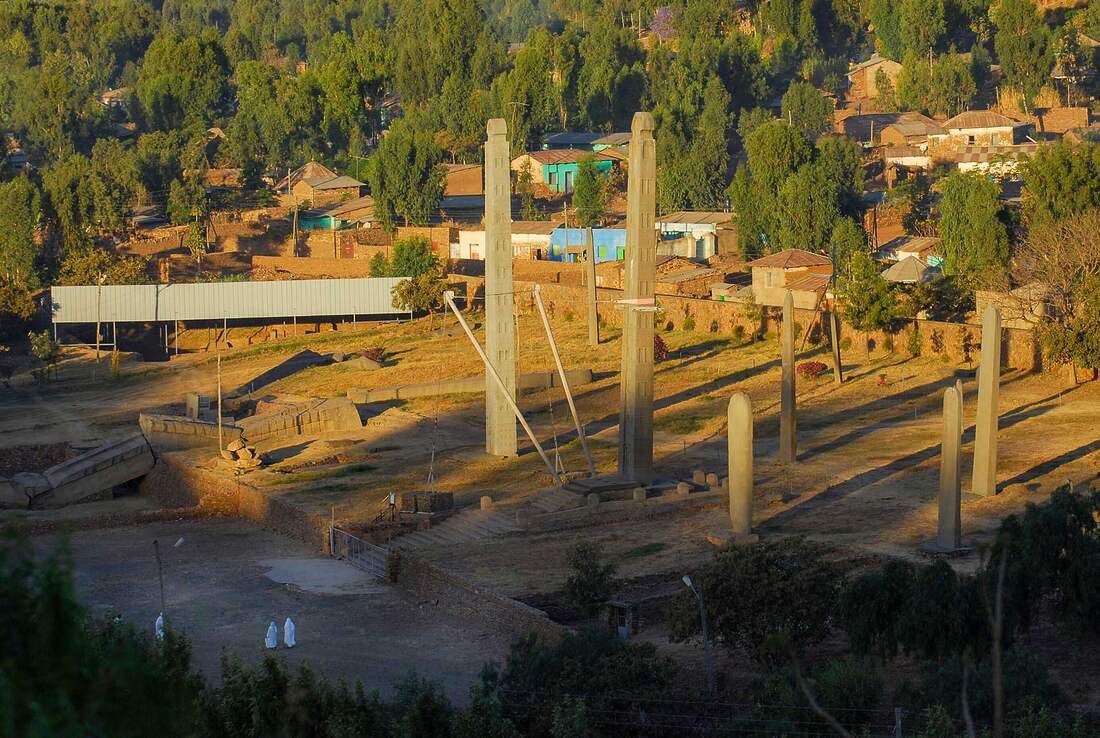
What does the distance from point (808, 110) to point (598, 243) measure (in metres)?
33.2

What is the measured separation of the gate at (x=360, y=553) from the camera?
108 ft

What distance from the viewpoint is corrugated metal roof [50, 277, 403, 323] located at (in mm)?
66625

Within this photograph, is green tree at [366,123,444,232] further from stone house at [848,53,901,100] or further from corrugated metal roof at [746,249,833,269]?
stone house at [848,53,901,100]

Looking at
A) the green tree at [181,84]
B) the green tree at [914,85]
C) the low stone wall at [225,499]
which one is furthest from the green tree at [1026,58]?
the low stone wall at [225,499]

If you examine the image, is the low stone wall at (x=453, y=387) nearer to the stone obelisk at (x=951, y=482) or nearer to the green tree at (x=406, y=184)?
the stone obelisk at (x=951, y=482)

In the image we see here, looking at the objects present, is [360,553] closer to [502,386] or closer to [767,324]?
[502,386]

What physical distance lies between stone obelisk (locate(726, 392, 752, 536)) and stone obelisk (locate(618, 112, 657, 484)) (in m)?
4.89

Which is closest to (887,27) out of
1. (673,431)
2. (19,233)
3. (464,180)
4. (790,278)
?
(464,180)

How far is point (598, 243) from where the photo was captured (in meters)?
75.6

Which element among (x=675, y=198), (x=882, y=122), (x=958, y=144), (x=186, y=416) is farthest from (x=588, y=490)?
(x=882, y=122)

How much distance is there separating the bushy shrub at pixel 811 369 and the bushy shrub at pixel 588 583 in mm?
21772

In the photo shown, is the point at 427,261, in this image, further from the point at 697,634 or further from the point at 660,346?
the point at 697,634

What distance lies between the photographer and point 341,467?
4188cm

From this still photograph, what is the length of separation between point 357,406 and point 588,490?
1642 cm
